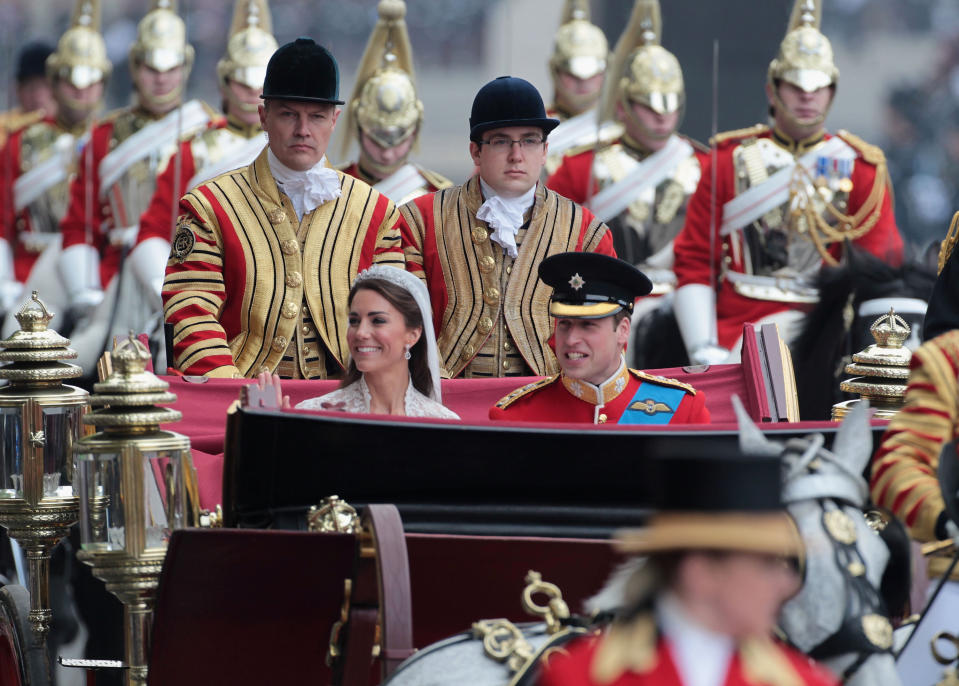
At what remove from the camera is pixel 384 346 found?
4.88 metres

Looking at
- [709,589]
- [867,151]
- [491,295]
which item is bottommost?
[709,589]

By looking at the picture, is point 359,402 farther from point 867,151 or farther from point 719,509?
point 867,151

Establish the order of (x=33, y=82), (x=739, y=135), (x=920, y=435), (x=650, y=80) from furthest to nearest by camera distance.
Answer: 1. (x=33, y=82)
2. (x=650, y=80)
3. (x=739, y=135)
4. (x=920, y=435)

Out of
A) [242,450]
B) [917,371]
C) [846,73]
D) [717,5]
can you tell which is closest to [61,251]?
[717,5]

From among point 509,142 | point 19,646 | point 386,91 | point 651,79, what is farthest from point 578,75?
point 19,646

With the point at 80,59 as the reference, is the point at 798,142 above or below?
below

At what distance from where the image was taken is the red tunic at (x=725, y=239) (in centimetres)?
916

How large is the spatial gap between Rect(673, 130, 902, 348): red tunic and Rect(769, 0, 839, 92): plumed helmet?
0.29 meters

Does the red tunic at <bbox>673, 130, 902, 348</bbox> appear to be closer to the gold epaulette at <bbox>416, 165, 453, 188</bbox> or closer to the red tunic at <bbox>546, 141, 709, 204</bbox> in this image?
the red tunic at <bbox>546, 141, 709, 204</bbox>

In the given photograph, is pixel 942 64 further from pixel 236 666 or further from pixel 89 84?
pixel 236 666

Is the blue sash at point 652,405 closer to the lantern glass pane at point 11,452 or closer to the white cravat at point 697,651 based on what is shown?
the lantern glass pane at point 11,452

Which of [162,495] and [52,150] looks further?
[52,150]

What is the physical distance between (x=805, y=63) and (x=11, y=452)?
212 inches

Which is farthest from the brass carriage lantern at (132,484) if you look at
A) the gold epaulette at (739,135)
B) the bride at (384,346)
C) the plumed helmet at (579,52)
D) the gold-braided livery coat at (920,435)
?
the plumed helmet at (579,52)
